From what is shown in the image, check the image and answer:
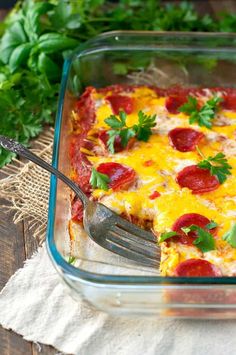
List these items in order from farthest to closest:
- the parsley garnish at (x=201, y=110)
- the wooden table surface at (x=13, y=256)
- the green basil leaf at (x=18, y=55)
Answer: the green basil leaf at (x=18, y=55) → the parsley garnish at (x=201, y=110) → the wooden table surface at (x=13, y=256)

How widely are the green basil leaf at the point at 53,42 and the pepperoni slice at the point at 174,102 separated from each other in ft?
1.88

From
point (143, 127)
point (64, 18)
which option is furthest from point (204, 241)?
point (64, 18)

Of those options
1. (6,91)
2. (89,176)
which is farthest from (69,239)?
(6,91)

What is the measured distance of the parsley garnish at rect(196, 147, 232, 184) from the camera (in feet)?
8.13

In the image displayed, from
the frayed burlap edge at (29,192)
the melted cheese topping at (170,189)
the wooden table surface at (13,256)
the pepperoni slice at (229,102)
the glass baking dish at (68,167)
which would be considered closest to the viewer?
the glass baking dish at (68,167)

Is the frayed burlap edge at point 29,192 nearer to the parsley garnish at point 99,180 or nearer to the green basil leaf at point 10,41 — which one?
the parsley garnish at point 99,180

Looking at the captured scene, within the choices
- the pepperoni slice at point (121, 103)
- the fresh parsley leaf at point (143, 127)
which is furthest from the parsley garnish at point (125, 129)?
the pepperoni slice at point (121, 103)

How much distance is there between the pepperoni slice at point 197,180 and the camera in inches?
96.6

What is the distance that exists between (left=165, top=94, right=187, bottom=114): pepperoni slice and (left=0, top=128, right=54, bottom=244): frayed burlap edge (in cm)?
53

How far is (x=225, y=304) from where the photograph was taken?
2111 millimetres

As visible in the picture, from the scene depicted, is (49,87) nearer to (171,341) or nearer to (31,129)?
(31,129)

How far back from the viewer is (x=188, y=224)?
90.9 inches

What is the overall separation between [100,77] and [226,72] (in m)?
0.59

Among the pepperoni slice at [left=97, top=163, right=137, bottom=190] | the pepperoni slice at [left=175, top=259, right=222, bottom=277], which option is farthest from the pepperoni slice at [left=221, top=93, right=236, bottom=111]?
the pepperoni slice at [left=175, top=259, right=222, bottom=277]
